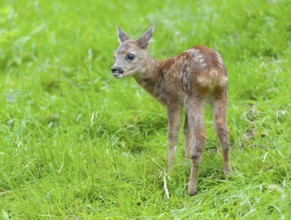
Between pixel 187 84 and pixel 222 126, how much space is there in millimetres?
442

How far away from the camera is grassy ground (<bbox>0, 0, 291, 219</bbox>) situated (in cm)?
488

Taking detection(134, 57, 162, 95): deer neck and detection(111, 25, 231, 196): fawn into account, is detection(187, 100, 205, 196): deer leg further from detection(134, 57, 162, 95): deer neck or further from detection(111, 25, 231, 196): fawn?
detection(134, 57, 162, 95): deer neck

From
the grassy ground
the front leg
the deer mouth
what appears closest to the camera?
the grassy ground

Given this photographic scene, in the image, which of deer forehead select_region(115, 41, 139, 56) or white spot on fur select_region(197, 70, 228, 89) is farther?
deer forehead select_region(115, 41, 139, 56)

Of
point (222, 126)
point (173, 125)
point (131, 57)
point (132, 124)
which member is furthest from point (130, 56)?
point (222, 126)

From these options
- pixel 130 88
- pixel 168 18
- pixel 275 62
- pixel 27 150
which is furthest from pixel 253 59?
pixel 27 150

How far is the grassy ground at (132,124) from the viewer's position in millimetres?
4875

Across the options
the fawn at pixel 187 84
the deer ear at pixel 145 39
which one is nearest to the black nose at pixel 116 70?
the fawn at pixel 187 84

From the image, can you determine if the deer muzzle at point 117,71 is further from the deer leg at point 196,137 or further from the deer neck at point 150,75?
the deer leg at point 196,137

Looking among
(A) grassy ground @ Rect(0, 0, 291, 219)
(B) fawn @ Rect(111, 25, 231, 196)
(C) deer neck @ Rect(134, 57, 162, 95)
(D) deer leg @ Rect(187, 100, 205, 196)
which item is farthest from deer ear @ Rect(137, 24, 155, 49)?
(D) deer leg @ Rect(187, 100, 205, 196)

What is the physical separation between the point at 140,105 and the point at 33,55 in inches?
98.8

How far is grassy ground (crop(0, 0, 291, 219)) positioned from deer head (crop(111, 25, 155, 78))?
30cm

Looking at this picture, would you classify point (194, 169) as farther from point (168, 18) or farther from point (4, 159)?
point (168, 18)

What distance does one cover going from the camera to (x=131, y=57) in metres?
5.76
